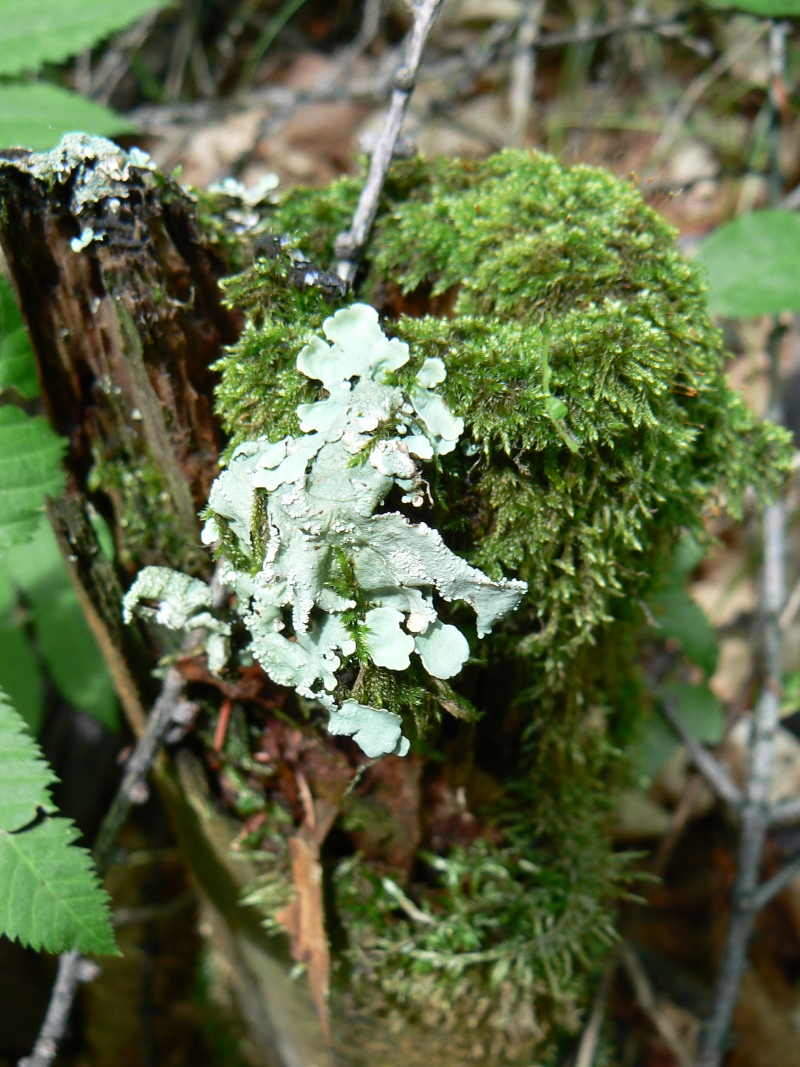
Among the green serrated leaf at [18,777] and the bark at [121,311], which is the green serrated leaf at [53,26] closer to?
the bark at [121,311]

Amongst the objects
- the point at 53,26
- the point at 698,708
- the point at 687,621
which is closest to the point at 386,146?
the point at 53,26

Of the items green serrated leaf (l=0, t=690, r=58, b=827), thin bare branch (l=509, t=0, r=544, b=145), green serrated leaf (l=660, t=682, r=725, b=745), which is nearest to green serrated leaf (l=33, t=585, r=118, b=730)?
green serrated leaf (l=0, t=690, r=58, b=827)

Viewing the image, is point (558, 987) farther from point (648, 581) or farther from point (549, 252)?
→ point (549, 252)

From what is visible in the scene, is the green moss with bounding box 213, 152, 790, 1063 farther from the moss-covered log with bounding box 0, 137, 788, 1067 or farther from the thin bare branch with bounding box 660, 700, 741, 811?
the thin bare branch with bounding box 660, 700, 741, 811

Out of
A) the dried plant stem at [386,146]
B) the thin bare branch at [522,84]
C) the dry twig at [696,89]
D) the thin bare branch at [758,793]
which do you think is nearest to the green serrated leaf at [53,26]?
the dried plant stem at [386,146]

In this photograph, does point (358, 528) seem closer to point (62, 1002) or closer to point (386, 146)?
point (386, 146)

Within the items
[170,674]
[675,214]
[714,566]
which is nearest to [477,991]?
[170,674]

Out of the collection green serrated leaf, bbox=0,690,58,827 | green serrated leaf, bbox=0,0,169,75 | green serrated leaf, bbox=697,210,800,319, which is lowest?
green serrated leaf, bbox=0,690,58,827
